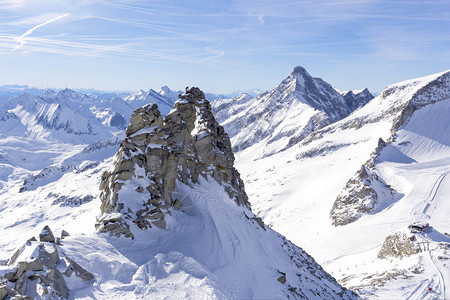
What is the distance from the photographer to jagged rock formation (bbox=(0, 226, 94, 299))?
1162 cm

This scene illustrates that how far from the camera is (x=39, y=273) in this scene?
41.1 feet

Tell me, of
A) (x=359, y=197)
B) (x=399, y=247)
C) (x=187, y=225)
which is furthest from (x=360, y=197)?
(x=187, y=225)

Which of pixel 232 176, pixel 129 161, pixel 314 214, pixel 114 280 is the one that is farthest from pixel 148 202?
pixel 314 214

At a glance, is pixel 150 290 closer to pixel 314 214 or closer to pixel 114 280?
pixel 114 280

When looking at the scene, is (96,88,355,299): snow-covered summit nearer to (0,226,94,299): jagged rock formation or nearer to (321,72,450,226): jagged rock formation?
(0,226,94,299): jagged rock formation

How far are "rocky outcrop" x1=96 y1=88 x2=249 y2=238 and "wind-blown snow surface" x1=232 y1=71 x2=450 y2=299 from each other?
18497mm

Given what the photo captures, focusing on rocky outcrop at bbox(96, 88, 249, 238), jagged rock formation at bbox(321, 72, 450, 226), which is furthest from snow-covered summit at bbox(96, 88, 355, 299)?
jagged rock formation at bbox(321, 72, 450, 226)

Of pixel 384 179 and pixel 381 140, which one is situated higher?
pixel 381 140

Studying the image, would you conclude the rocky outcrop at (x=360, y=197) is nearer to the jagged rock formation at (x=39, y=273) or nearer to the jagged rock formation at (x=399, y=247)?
the jagged rock formation at (x=399, y=247)

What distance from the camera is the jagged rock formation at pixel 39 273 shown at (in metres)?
11.6

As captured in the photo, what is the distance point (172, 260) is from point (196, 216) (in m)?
6.50

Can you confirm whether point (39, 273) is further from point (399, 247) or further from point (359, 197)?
point (359, 197)

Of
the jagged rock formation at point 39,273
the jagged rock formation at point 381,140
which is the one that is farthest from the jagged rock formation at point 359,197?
the jagged rock formation at point 39,273

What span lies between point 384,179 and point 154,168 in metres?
62.1
